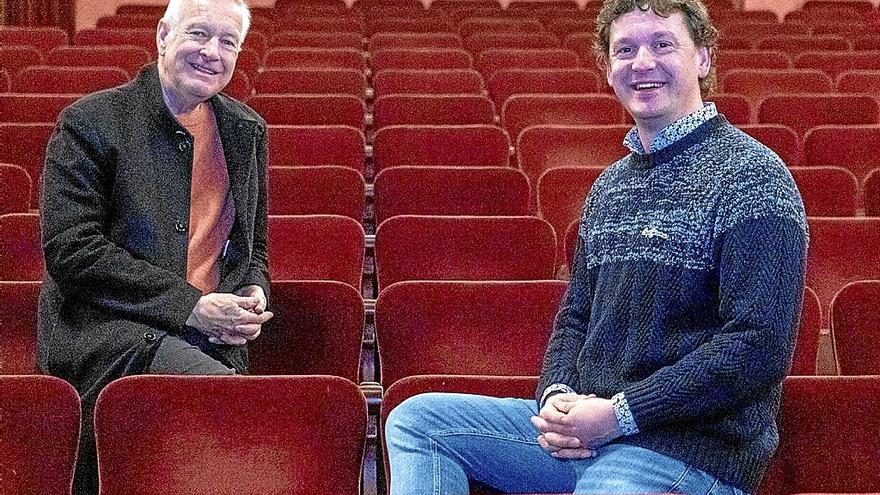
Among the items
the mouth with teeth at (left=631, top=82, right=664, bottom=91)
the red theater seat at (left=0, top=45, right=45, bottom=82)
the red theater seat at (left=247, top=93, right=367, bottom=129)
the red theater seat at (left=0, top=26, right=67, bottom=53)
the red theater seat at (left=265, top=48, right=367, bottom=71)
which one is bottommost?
the red theater seat at (left=0, top=26, right=67, bottom=53)

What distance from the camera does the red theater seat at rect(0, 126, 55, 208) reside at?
121 centimetres

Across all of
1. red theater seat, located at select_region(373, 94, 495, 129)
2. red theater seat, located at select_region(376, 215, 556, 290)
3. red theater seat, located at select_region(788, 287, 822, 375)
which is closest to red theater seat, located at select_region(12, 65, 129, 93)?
red theater seat, located at select_region(373, 94, 495, 129)

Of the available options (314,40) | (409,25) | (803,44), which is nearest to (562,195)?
(314,40)

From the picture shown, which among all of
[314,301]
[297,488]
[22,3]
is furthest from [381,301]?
[22,3]

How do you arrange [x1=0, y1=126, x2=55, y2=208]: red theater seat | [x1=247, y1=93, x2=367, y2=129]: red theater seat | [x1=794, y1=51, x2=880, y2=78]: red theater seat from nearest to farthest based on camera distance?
[x1=0, y1=126, x2=55, y2=208]: red theater seat
[x1=247, y1=93, x2=367, y2=129]: red theater seat
[x1=794, y1=51, x2=880, y2=78]: red theater seat

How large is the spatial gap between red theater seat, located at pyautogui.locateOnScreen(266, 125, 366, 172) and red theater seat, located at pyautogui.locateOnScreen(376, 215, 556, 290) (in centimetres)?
29

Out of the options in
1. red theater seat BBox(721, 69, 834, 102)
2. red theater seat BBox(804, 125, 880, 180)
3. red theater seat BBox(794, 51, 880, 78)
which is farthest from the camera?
red theater seat BBox(794, 51, 880, 78)

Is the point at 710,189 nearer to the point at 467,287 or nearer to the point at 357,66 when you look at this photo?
the point at 467,287

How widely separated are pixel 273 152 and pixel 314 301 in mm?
469

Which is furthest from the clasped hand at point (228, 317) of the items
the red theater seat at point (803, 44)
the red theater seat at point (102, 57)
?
the red theater seat at point (803, 44)

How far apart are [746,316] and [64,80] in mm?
1245

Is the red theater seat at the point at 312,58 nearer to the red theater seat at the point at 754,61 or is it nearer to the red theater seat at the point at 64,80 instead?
the red theater seat at the point at 64,80

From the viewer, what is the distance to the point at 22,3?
289 cm

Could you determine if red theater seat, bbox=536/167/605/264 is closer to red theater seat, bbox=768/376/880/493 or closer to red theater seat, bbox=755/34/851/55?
red theater seat, bbox=768/376/880/493
